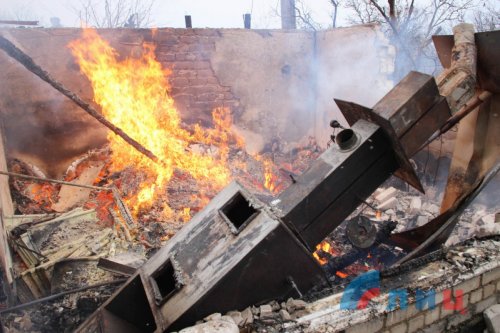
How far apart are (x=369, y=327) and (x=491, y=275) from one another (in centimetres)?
142

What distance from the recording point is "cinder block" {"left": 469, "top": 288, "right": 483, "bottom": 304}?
3330 mm

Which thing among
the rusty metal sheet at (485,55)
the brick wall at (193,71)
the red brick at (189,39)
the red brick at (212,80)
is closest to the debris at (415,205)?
the rusty metal sheet at (485,55)

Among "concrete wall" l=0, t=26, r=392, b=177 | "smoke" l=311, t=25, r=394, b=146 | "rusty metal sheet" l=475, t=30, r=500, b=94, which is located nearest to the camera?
"rusty metal sheet" l=475, t=30, r=500, b=94

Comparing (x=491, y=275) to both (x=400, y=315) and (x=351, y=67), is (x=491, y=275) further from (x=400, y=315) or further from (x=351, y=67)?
(x=351, y=67)

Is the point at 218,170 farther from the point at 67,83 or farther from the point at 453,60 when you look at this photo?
the point at 453,60

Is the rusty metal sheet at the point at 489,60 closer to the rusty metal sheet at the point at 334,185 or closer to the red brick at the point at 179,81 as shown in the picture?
the rusty metal sheet at the point at 334,185

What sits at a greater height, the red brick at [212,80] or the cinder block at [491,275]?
the red brick at [212,80]

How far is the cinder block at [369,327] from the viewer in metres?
Answer: 2.81

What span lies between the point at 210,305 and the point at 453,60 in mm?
3562

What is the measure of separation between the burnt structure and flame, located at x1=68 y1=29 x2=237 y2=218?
4279mm

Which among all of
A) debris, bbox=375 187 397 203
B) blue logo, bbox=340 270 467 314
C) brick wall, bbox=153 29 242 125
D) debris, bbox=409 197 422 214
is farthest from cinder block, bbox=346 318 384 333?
brick wall, bbox=153 29 242 125

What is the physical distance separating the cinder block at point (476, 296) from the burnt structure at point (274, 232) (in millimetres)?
1133

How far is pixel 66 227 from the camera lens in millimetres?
6332

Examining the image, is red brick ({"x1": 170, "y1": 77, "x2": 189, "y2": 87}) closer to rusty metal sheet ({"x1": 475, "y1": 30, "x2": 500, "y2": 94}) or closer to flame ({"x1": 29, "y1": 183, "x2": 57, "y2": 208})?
flame ({"x1": 29, "y1": 183, "x2": 57, "y2": 208})
